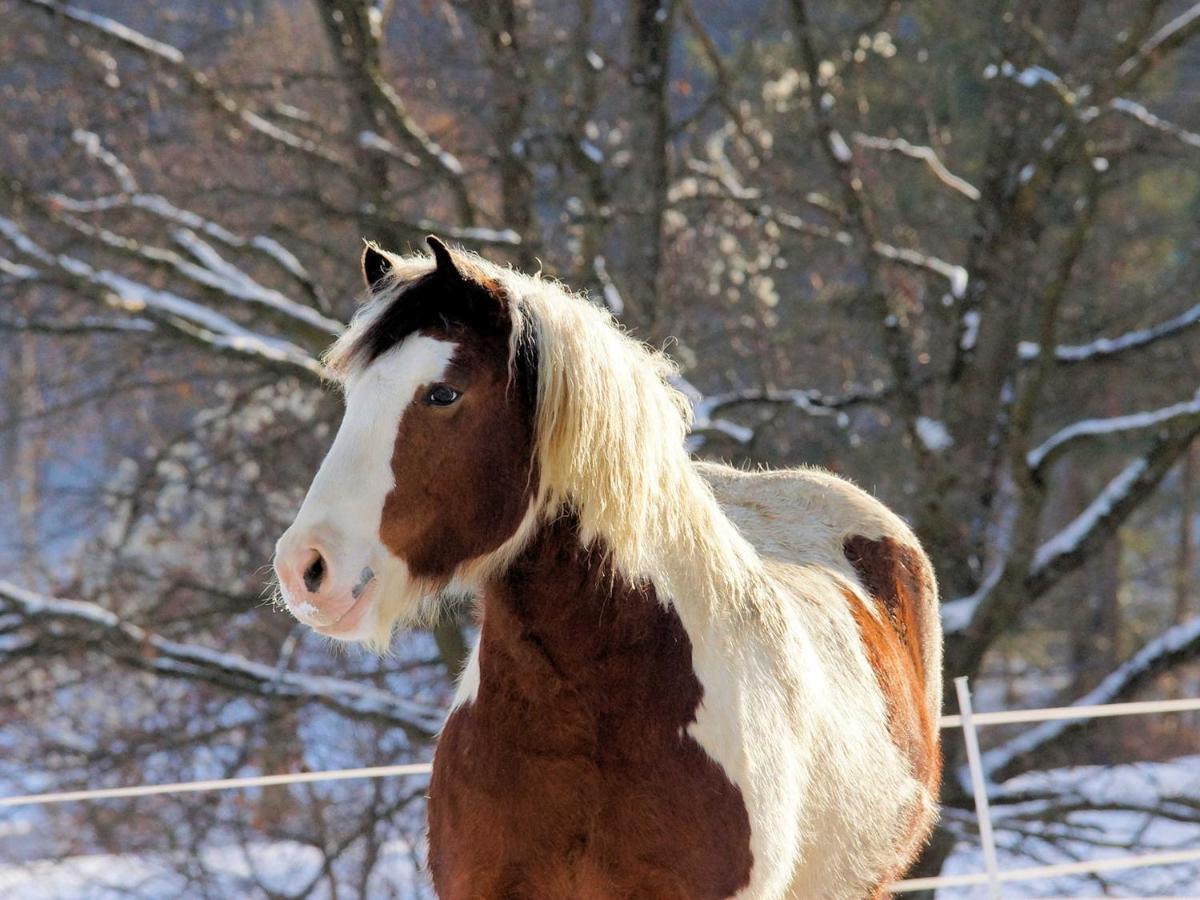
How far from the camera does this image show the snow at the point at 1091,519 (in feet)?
24.6

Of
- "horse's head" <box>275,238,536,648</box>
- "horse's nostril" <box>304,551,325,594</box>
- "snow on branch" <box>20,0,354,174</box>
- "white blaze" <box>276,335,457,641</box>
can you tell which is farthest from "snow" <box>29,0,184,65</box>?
"horse's nostril" <box>304,551,325,594</box>

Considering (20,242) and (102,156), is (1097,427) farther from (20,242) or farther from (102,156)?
(20,242)

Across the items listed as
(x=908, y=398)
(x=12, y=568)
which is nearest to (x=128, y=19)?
(x=908, y=398)

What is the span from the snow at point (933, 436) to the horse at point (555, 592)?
202 inches

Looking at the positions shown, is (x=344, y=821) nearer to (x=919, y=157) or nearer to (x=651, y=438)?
(x=919, y=157)

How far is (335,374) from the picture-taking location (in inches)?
95.3

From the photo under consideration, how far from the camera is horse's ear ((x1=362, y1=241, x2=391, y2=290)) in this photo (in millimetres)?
2546

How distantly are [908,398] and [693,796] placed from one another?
5563mm

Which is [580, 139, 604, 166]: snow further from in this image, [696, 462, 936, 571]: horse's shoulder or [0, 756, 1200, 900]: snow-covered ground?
[696, 462, 936, 571]: horse's shoulder

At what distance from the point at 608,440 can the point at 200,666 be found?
19.8ft

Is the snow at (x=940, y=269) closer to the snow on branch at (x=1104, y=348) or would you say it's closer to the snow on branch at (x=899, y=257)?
the snow on branch at (x=899, y=257)

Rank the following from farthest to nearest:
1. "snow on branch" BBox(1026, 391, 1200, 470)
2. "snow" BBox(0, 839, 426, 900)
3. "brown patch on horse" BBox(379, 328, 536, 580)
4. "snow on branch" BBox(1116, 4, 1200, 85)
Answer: "snow" BBox(0, 839, 426, 900), "snow on branch" BBox(1116, 4, 1200, 85), "snow on branch" BBox(1026, 391, 1200, 470), "brown patch on horse" BBox(379, 328, 536, 580)

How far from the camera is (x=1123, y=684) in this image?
7691mm

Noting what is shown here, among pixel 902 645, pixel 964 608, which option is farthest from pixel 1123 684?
pixel 902 645
